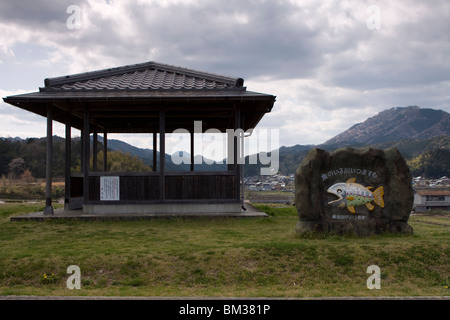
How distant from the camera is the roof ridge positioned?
15.0 metres

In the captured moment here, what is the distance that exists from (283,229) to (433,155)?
89.8 m

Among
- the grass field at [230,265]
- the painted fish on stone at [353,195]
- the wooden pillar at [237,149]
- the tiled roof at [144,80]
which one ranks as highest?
the tiled roof at [144,80]

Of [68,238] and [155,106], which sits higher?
[155,106]

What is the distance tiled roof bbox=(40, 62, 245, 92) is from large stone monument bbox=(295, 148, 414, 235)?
521cm

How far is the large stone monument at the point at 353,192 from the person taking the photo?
10328 mm

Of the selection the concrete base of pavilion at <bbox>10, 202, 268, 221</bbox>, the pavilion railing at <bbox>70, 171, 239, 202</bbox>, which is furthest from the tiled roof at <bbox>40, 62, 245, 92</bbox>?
the concrete base of pavilion at <bbox>10, 202, 268, 221</bbox>

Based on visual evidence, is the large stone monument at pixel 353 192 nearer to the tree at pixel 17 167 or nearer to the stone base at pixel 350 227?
the stone base at pixel 350 227

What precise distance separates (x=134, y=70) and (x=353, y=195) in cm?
1091

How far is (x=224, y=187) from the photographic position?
14.7 m

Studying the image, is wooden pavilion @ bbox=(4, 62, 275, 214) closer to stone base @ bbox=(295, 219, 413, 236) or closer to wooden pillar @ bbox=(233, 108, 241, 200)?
wooden pillar @ bbox=(233, 108, 241, 200)

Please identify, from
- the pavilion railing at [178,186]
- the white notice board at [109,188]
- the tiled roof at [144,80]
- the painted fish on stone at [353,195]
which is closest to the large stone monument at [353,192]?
the painted fish on stone at [353,195]
